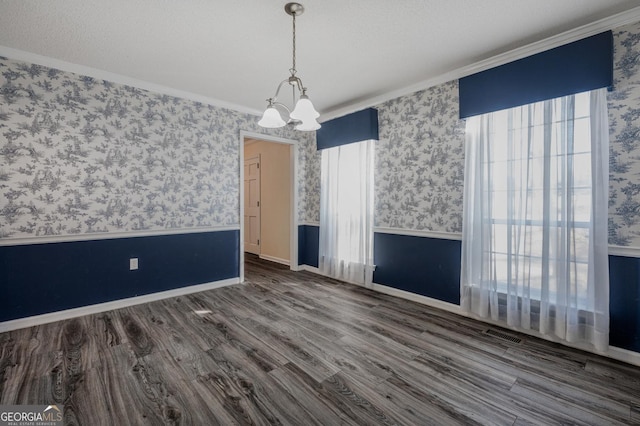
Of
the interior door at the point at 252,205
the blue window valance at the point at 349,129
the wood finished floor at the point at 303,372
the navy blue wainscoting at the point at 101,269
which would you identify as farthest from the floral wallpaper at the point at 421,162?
the interior door at the point at 252,205

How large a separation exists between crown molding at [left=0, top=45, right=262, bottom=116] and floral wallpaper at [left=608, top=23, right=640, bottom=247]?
3.84m

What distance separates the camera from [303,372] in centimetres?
188

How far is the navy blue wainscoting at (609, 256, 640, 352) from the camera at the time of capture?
2.00 metres

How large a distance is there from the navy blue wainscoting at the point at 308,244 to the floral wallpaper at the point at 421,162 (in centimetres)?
129

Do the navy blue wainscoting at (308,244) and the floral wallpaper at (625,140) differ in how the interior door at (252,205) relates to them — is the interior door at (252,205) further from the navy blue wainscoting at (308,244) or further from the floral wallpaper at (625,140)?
the floral wallpaper at (625,140)

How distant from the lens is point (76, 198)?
2781mm

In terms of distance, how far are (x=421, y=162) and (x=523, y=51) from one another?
1.29 m

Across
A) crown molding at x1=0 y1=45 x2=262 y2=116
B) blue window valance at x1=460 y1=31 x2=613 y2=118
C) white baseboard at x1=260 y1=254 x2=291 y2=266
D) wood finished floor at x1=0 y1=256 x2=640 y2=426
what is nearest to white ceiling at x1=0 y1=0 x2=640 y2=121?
crown molding at x1=0 y1=45 x2=262 y2=116

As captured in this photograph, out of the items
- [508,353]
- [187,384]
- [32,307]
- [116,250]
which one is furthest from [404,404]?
[32,307]

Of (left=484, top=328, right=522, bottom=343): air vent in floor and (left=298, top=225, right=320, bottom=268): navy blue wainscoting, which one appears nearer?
(left=484, top=328, right=522, bottom=343): air vent in floor

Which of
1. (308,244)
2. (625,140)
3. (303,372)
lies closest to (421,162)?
(625,140)

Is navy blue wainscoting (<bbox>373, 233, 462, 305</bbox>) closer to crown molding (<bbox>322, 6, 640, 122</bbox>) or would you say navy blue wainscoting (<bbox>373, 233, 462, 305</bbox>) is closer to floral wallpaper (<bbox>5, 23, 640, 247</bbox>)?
floral wallpaper (<bbox>5, 23, 640, 247</bbox>)

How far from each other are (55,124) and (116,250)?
136 cm

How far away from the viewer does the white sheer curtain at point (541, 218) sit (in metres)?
2.07
